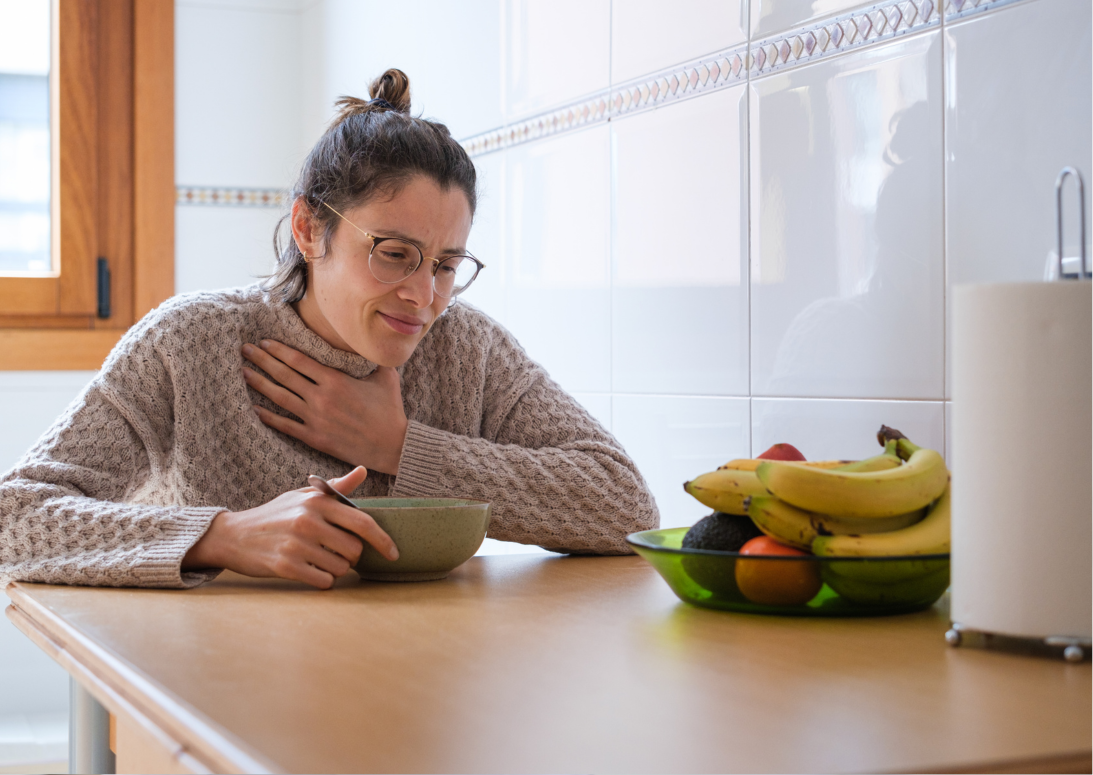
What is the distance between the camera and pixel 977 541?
A: 84 centimetres

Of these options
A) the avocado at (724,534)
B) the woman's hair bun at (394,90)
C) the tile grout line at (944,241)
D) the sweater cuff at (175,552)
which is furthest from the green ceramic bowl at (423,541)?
the woman's hair bun at (394,90)

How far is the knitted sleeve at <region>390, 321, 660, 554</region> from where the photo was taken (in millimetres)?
1451

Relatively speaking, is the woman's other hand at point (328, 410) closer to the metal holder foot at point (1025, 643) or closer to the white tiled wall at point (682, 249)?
the white tiled wall at point (682, 249)

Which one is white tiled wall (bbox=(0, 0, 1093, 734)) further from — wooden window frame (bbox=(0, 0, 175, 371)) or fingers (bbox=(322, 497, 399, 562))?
fingers (bbox=(322, 497, 399, 562))

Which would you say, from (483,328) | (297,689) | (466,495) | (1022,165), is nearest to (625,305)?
(483,328)

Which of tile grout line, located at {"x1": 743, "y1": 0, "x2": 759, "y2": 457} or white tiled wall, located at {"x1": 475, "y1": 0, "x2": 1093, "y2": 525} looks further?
tile grout line, located at {"x1": 743, "y1": 0, "x2": 759, "y2": 457}

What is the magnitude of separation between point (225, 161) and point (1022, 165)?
250cm

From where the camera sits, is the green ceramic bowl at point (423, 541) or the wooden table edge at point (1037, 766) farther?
the green ceramic bowl at point (423, 541)

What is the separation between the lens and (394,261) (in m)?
1.47

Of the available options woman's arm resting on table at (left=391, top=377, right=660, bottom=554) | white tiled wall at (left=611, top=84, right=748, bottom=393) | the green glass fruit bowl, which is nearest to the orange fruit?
the green glass fruit bowl

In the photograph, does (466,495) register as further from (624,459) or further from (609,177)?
(609,177)

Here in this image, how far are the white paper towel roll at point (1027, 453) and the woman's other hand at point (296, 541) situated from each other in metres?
0.57

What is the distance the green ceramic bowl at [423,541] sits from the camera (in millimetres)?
1154

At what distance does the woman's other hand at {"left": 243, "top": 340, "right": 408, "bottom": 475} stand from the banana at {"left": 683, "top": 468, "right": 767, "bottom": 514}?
583mm
